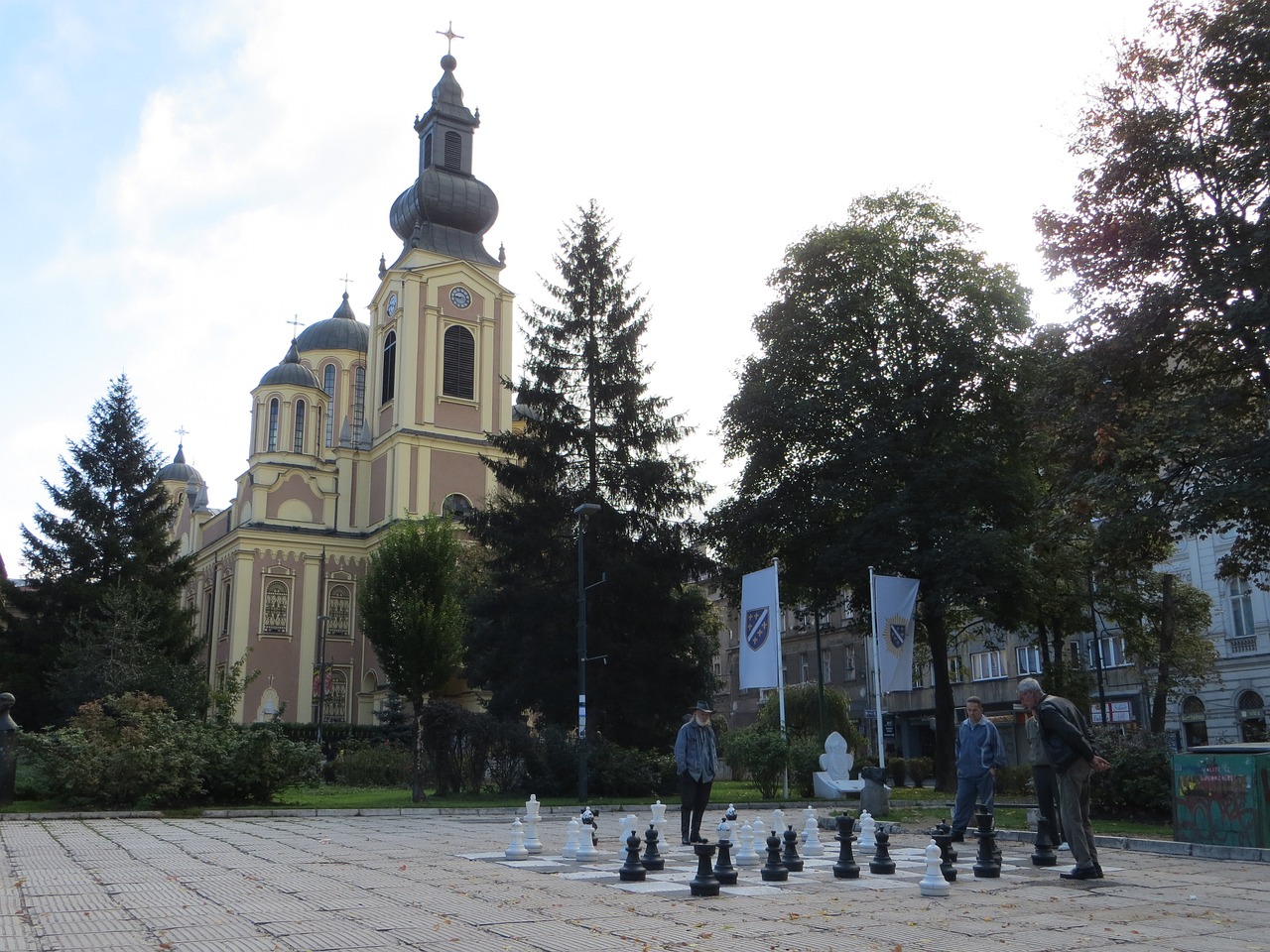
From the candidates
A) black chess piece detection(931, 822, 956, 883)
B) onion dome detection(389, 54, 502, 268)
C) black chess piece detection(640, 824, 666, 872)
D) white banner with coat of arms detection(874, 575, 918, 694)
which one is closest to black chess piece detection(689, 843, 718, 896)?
black chess piece detection(640, 824, 666, 872)

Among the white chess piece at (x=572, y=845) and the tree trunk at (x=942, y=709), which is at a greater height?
the tree trunk at (x=942, y=709)

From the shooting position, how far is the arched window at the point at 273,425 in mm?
59731

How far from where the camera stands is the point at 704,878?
8.62 meters

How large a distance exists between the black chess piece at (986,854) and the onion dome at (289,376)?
183 feet

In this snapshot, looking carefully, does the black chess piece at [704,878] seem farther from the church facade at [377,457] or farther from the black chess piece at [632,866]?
the church facade at [377,457]

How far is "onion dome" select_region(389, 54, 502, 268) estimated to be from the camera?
57312 mm

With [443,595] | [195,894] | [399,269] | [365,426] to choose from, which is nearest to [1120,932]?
[195,894]

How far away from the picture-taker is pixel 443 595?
4131 centimetres

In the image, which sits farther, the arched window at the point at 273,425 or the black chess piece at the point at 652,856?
the arched window at the point at 273,425

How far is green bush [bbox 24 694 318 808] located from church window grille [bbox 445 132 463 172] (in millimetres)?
40960

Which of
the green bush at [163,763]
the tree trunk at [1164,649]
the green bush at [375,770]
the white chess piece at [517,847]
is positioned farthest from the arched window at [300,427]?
the white chess piece at [517,847]

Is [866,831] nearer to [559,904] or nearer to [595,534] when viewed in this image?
[559,904]

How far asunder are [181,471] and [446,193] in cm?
4262

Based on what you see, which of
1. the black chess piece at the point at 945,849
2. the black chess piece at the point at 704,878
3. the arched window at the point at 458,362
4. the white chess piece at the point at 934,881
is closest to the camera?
the black chess piece at the point at 704,878
